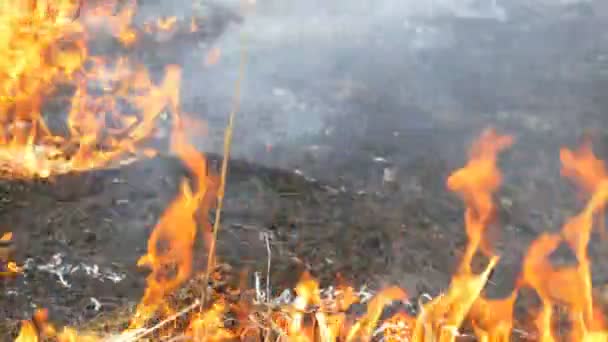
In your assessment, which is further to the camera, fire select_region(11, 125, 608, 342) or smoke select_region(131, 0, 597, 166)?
smoke select_region(131, 0, 597, 166)

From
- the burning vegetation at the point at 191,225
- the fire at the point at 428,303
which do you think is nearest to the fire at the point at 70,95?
the burning vegetation at the point at 191,225

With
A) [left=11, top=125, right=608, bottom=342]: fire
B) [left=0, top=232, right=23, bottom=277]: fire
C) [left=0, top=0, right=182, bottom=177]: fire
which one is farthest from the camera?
[left=0, top=0, right=182, bottom=177]: fire

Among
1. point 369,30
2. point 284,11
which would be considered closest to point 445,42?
point 369,30

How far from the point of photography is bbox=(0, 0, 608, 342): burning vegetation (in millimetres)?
2605

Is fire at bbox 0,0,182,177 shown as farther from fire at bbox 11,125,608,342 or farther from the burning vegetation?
fire at bbox 11,125,608,342

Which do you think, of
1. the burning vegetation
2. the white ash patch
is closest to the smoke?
the burning vegetation

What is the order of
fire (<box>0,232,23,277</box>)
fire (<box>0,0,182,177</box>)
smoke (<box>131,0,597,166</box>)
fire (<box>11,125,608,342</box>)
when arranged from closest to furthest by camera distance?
1. fire (<box>11,125,608,342</box>)
2. fire (<box>0,232,23,277</box>)
3. fire (<box>0,0,182,177</box>)
4. smoke (<box>131,0,597,166</box>)

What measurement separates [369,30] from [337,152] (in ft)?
8.19

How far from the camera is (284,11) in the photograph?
22.7ft

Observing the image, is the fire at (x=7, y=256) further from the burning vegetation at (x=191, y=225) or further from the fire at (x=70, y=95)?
the fire at (x=70, y=95)

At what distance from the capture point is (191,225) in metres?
3.54

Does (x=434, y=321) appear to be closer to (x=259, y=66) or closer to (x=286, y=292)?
(x=286, y=292)

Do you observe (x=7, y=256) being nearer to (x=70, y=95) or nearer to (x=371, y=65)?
(x=70, y=95)

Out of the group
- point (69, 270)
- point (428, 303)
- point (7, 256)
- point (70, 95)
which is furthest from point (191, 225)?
point (70, 95)
